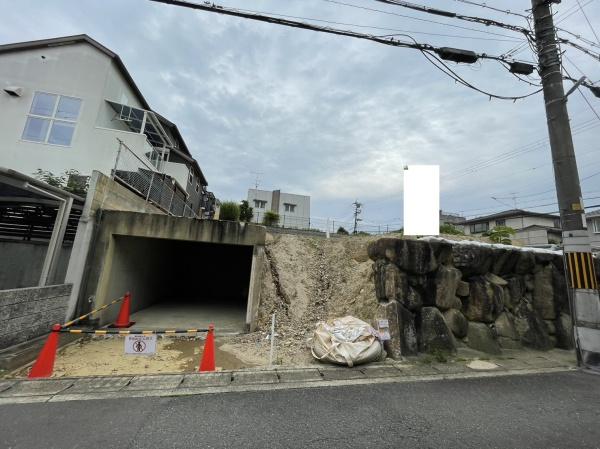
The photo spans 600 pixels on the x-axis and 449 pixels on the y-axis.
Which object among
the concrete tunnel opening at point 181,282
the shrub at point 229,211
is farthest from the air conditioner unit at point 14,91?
the shrub at point 229,211

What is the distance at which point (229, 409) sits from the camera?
307 centimetres

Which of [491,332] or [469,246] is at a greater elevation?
[469,246]

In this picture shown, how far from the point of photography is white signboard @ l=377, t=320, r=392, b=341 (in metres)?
4.89

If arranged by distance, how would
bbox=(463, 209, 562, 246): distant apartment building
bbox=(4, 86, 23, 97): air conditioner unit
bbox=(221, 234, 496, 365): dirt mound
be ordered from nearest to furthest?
bbox=(221, 234, 496, 365): dirt mound < bbox=(4, 86, 23, 97): air conditioner unit < bbox=(463, 209, 562, 246): distant apartment building

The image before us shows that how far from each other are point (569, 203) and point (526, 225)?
3053 centimetres

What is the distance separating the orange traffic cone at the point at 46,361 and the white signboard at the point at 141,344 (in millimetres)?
920

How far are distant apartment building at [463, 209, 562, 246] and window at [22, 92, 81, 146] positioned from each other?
97.0ft

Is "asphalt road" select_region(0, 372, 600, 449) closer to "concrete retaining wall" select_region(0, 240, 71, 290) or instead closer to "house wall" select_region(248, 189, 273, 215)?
"concrete retaining wall" select_region(0, 240, 71, 290)

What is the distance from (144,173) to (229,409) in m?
8.48

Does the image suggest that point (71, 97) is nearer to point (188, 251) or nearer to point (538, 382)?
point (188, 251)

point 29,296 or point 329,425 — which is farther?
point 29,296

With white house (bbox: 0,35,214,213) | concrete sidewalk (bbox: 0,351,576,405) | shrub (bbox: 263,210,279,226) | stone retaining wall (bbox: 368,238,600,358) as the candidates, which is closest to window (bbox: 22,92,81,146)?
white house (bbox: 0,35,214,213)

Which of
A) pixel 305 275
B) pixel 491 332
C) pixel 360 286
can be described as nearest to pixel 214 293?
pixel 305 275

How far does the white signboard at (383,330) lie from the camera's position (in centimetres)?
489
